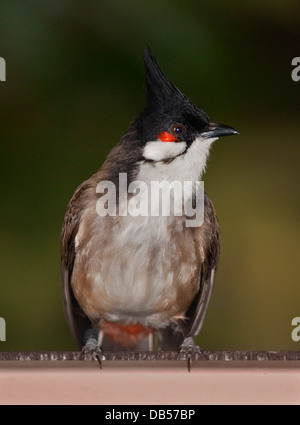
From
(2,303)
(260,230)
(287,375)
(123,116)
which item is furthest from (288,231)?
(287,375)

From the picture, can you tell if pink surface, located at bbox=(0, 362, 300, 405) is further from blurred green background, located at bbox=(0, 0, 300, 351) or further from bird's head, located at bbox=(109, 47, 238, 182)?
blurred green background, located at bbox=(0, 0, 300, 351)

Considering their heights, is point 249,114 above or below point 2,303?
above

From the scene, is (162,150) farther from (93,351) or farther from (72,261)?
(93,351)

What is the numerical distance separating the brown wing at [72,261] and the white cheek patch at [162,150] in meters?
0.29

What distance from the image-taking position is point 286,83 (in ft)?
11.2

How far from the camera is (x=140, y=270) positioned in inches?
113

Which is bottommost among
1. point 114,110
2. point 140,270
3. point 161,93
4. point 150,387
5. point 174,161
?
point 150,387

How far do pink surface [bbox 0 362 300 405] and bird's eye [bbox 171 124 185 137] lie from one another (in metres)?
0.87

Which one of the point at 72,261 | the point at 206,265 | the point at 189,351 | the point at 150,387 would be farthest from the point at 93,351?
the point at 206,265

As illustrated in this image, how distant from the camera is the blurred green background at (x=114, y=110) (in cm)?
330

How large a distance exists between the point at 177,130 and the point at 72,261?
0.55 meters
